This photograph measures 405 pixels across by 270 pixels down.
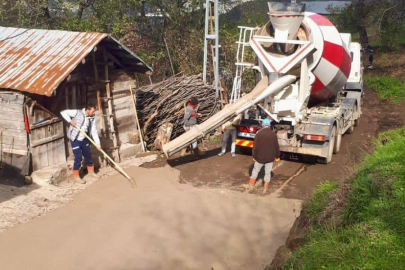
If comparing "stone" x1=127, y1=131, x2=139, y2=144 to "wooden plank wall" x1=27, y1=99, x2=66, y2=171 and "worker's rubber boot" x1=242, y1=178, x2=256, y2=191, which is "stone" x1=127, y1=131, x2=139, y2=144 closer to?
"wooden plank wall" x1=27, y1=99, x2=66, y2=171

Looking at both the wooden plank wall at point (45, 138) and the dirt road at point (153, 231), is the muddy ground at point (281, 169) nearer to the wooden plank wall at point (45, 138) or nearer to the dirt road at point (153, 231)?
the dirt road at point (153, 231)

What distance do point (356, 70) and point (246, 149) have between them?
5.46 metres

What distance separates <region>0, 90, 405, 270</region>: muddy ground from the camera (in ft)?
25.1

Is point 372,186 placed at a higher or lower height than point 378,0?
lower

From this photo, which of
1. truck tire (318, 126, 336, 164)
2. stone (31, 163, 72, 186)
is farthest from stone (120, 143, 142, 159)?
truck tire (318, 126, 336, 164)

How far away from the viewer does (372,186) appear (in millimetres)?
6984

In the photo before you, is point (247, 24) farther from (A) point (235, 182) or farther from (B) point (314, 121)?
(A) point (235, 182)

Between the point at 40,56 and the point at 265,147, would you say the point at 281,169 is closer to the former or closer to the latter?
the point at 265,147

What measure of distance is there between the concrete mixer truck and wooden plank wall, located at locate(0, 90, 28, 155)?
123 inches

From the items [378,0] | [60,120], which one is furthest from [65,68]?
[378,0]

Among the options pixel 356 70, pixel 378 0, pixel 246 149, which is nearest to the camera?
pixel 246 149

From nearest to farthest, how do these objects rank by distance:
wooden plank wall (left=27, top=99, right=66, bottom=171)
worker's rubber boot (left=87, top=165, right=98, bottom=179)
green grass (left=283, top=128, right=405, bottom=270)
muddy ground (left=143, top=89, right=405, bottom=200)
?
1. green grass (left=283, top=128, right=405, bottom=270)
2. wooden plank wall (left=27, top=99, right=66, bottom=171)
3. muddy ground (left=143, top=89, right=405, bottom=200)
4. worker's rubber boot (left=87, top=165, right=98, bottom=179)

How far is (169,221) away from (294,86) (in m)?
4.81

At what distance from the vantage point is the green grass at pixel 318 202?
25.6ft
